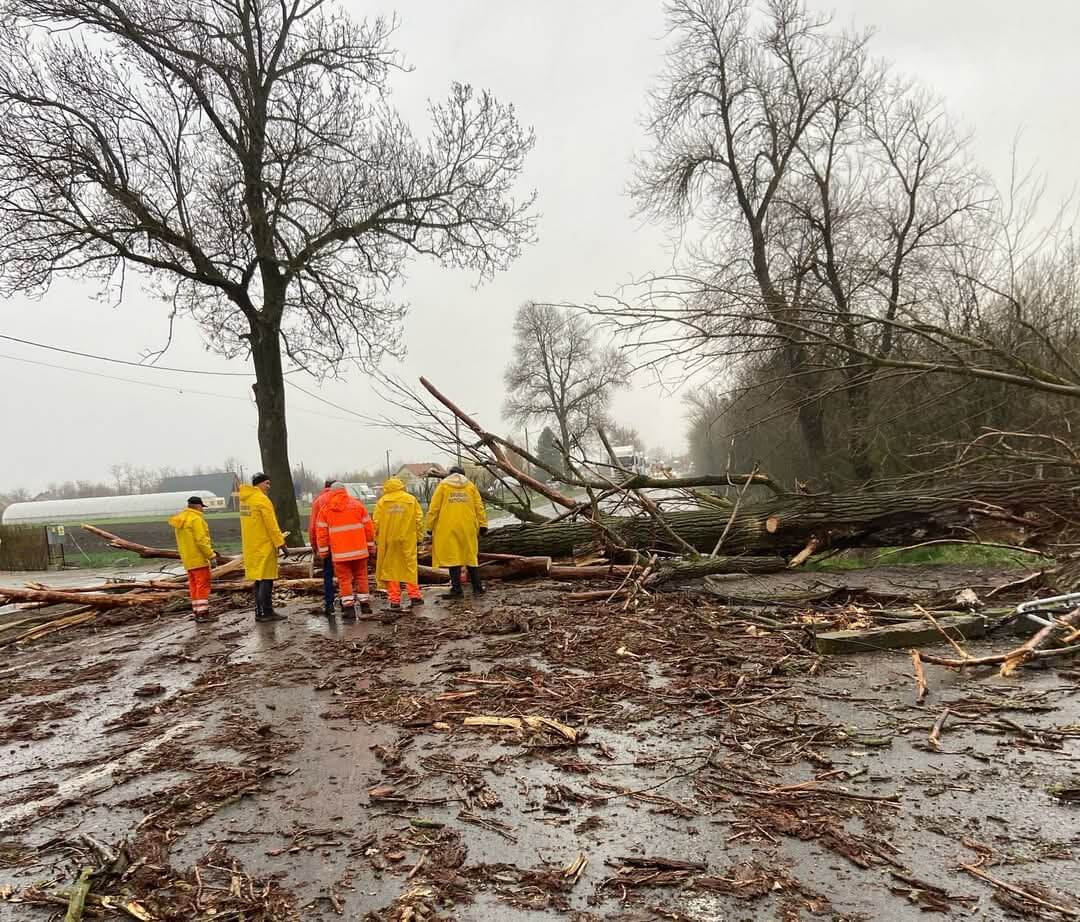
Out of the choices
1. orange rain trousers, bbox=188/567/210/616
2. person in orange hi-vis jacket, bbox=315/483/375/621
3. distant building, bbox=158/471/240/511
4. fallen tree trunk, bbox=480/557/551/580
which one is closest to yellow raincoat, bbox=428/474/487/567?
person in orange hi-vis jacket, bbox=315/483/375/621

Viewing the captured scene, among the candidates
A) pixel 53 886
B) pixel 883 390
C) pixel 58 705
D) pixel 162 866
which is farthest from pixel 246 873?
pixel 883 390

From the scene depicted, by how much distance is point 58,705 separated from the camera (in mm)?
5328

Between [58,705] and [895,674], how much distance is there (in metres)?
6.22

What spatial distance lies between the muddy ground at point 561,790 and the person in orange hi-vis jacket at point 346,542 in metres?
2.38

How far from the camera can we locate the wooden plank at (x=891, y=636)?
17.0ft

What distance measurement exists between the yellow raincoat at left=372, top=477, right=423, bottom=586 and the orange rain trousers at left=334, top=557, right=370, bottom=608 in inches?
11.1

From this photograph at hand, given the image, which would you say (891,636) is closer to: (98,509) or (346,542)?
(346,542)

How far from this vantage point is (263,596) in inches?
328

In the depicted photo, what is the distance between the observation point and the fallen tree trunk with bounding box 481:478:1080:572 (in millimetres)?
7758

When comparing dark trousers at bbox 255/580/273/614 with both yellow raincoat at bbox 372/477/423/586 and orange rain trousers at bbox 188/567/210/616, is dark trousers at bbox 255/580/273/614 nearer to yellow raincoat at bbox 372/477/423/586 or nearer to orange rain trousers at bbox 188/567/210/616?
orange rain trousers at bbox 188/567/210/616

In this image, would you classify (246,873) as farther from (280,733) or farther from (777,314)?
(777,314)

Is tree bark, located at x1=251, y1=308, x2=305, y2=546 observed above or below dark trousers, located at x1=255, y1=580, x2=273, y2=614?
above

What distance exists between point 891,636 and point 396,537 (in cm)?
542

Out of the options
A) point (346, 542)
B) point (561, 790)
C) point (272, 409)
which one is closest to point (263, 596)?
point (346, 542)
